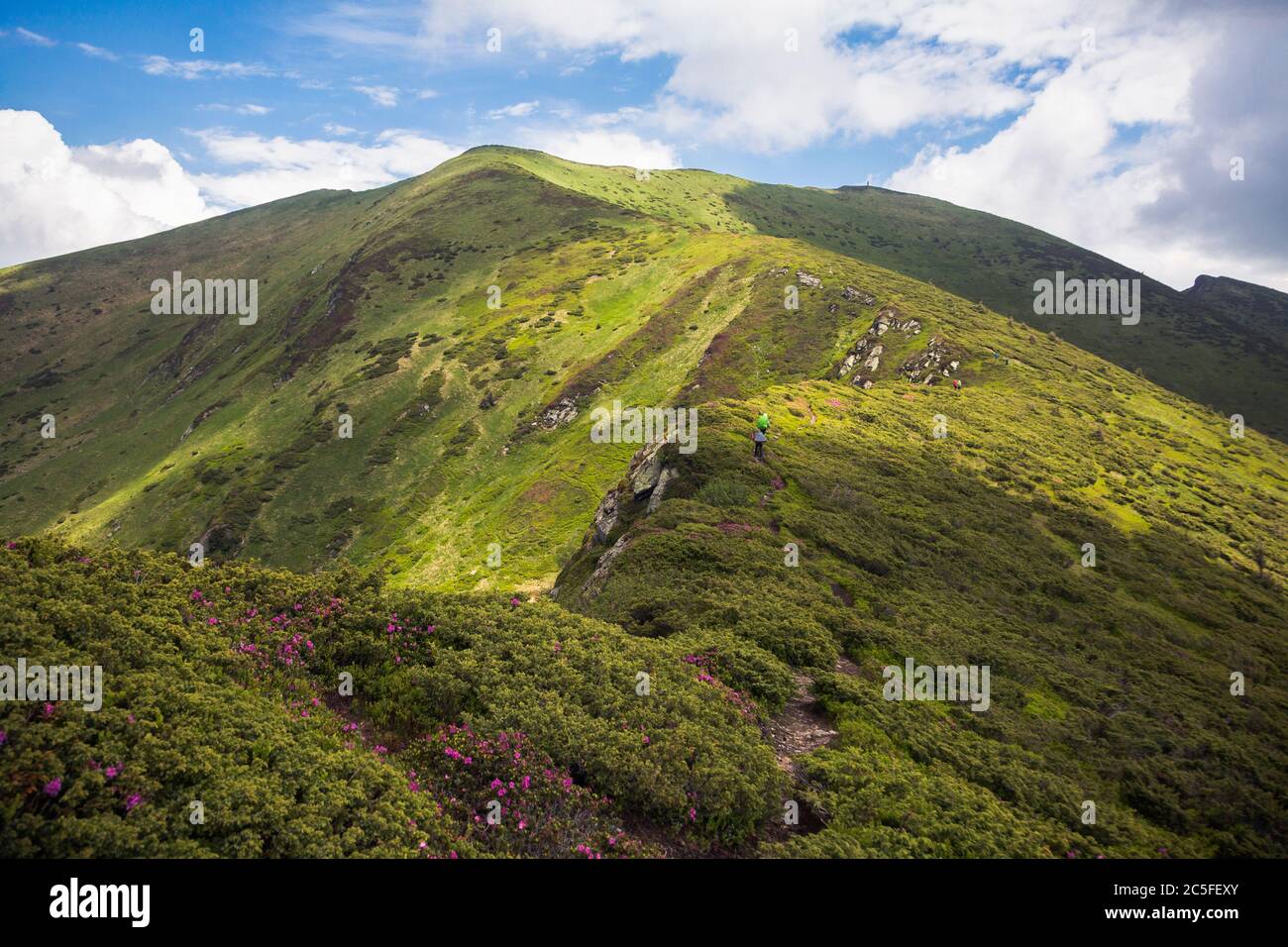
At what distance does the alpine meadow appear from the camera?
1052cm

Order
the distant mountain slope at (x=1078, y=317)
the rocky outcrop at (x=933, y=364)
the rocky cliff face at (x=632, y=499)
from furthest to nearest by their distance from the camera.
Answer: the distant mountain slope at (x=1078, y=317) < the rocky outcrop at (x=933, y=364) < the rocky cliff face at (x=632, y=499)

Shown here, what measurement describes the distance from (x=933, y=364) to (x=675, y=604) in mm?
52605

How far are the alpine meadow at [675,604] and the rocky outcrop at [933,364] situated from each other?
532mm

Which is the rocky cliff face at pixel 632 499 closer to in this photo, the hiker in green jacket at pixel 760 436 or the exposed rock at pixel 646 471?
the exposed rock at pixel 646 471

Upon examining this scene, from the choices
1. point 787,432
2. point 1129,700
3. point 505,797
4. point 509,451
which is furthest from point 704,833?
point 509,451

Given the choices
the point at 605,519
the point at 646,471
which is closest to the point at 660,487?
the point at 646,471

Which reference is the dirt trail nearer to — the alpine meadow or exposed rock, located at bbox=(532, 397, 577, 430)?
the alpine meadow

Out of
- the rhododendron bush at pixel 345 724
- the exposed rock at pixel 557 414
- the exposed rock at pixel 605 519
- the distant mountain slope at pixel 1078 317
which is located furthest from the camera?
the distant mountain slope at pixel 1078 317

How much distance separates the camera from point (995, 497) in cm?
3881

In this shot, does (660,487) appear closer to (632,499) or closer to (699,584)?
(632,499)

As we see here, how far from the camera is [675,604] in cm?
2181

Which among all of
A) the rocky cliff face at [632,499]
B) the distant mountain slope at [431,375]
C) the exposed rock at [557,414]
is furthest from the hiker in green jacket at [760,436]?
the exposed rock at [557,414]

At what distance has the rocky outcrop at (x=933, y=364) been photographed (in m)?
60.7
